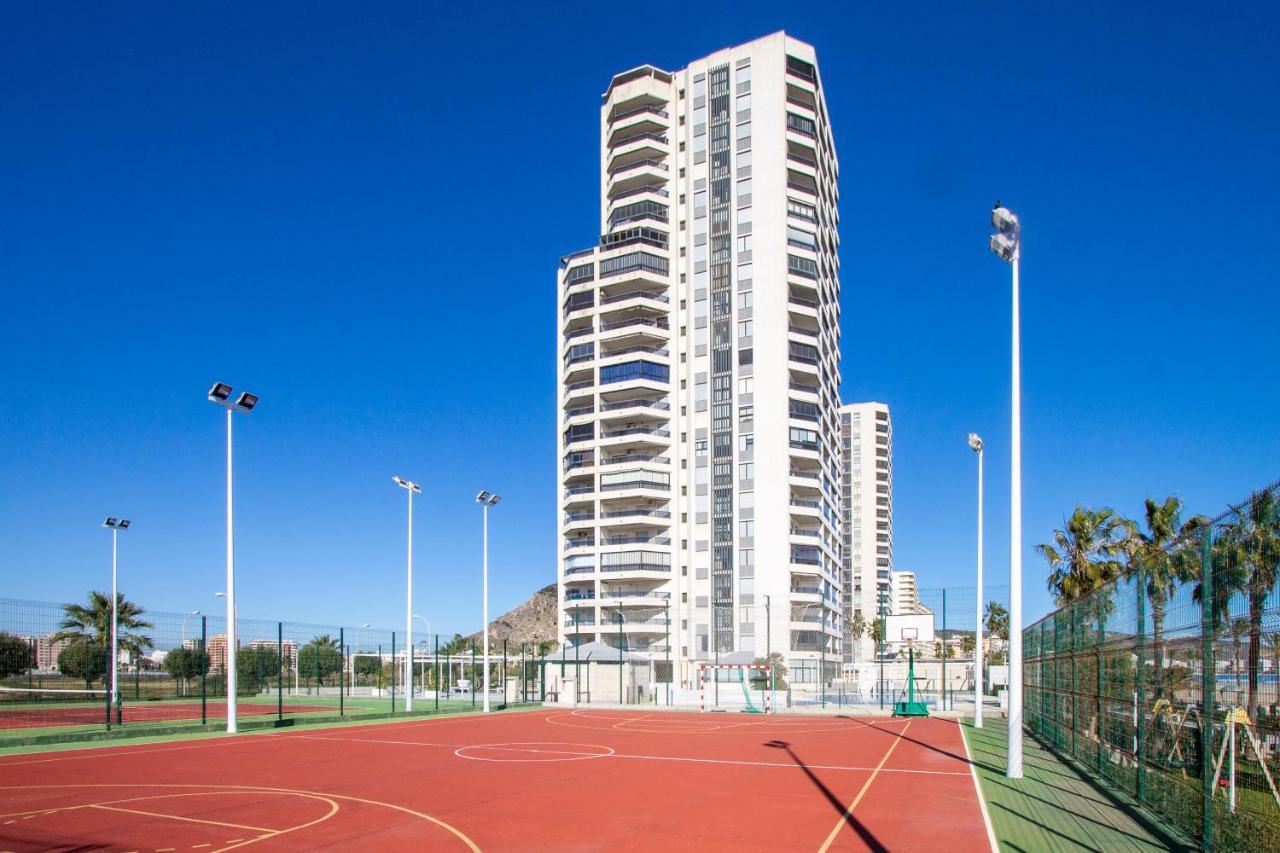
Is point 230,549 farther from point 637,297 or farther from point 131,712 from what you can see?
point 637,297

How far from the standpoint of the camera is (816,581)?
8400 cm

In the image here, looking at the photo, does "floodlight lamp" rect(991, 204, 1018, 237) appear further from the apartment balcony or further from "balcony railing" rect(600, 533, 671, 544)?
the apartment balcony

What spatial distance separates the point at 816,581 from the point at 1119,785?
6809cm

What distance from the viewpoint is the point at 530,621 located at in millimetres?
186875

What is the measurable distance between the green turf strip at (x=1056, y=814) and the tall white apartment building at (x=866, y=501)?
132331 millimetres

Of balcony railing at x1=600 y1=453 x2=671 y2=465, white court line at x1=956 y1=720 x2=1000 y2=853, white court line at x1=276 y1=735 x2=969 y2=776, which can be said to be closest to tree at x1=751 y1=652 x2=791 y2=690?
balcony railing at x1=600 y1=453 x2=671 y2=465

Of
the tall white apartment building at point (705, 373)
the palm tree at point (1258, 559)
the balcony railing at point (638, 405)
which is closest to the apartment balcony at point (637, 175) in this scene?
the tall white apartment building at point (705, 373)

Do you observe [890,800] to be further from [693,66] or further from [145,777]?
[693,66]

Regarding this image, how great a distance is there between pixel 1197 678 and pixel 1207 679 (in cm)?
88

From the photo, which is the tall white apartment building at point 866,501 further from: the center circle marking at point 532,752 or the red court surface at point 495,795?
the center circle marking at point 532,752

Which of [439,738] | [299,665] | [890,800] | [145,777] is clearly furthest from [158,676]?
[890,800]

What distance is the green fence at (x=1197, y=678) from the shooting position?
892 centimetres

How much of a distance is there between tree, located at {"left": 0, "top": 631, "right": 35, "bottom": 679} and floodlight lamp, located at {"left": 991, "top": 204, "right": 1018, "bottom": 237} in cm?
2729

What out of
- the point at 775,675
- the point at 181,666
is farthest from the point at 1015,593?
the point at 775,675
